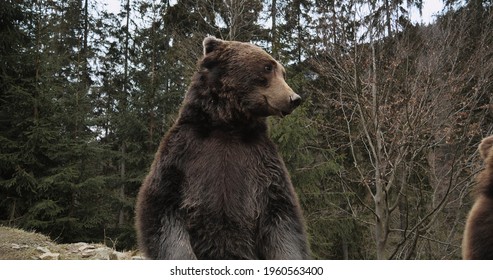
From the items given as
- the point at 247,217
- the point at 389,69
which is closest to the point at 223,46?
the point at 247,217

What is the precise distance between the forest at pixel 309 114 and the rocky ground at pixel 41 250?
2.13m

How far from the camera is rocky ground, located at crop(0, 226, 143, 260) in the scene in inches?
291

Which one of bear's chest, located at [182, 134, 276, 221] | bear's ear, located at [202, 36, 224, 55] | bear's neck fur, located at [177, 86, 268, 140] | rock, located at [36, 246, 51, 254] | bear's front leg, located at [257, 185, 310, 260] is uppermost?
bear's ear, located at [202, 36, 224, 55]

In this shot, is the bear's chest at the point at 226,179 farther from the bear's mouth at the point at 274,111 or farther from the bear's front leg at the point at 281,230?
the bear's mouth at the point at 274,111

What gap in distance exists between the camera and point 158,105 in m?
19.4

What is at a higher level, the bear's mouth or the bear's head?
the bear's head

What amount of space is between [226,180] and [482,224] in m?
1.64

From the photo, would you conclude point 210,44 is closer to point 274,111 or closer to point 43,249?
point 274,111

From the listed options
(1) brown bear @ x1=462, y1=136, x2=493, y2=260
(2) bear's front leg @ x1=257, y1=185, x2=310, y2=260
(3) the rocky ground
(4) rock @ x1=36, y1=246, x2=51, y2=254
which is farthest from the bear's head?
(4) rock @ x1=36, y1=246, x2=51, y2=254

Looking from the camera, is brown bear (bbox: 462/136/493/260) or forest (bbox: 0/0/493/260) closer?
brown bear (bbox: 462/136/493/260)

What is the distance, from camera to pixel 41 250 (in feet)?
26.6

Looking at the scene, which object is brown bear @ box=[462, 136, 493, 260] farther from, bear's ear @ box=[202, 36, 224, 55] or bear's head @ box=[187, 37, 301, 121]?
bear's ear @ box=[202, 36, 224, 55]

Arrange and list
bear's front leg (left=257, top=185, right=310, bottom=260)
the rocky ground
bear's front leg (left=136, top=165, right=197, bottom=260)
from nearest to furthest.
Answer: bear's front leg (left=136, top=165, right=197, bottom=260) → bear's front leg (left=257, top=185, right=310, bottom=260) → the rocky ground

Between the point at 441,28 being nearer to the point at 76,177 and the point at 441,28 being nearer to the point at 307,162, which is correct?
the point at 307,162
